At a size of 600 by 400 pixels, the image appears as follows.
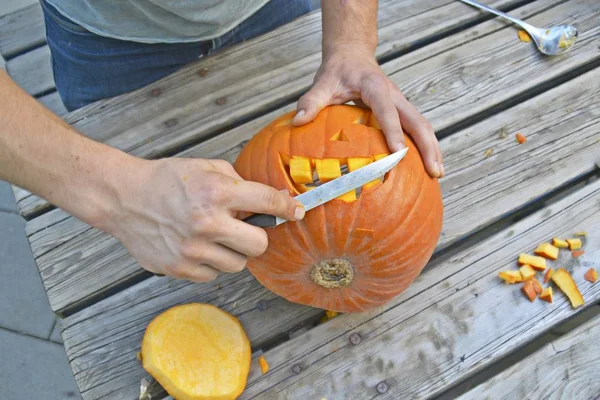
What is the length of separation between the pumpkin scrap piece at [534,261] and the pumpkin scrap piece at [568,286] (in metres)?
0.04

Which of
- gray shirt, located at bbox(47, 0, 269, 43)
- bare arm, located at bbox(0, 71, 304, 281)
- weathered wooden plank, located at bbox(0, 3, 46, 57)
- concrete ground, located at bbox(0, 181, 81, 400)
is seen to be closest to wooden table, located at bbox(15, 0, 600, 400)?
gray shirt, located at bbox(47, 0, 269, 43)

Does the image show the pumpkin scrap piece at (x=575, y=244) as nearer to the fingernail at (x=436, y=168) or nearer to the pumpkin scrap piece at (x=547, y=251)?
the pumpkin scrap piece at (x=547, y=251)

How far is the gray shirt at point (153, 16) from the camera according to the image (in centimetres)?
154

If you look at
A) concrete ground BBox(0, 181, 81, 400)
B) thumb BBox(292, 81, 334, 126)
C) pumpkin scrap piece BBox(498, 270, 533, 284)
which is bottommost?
concrete ground BBox(0, 181, 81, 400)

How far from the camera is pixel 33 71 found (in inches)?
81.1

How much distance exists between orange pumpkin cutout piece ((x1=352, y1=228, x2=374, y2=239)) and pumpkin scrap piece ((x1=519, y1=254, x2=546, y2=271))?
0.58 meters

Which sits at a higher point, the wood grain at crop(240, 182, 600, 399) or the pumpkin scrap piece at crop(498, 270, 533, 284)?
the pumpkin scrap piece at crop(498, 270, 533, 284)

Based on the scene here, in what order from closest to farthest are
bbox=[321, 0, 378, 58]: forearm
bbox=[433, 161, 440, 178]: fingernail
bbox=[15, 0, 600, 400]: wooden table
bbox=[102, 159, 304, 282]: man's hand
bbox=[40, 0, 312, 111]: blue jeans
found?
bbox=[102, 159, 304, 282]: man's hand < bbox=[433, 161, 440, 178]: fingernail < bbox=[15, 0, 600, 400]: wooden table < bbox=[321, 0, 378, 58]: forearm < bbox=[40, 0, 312, 111]: blue jeans

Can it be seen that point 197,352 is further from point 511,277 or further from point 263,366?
point 511,277

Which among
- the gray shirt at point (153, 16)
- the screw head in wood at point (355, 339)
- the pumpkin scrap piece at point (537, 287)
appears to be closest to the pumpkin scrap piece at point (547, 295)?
the pumpkin scrap piece at point (537, 287)

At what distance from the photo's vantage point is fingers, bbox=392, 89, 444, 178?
125 cm

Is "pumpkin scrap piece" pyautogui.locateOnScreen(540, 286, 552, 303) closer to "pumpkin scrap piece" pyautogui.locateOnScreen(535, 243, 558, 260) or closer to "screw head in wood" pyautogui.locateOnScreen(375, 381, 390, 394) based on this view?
"pumpkin scrap piece" pyautogui.locateOnScreen(535, 243, 558, 260)

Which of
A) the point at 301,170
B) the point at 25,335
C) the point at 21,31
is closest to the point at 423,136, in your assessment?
the point at 301,170

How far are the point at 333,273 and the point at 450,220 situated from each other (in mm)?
538
